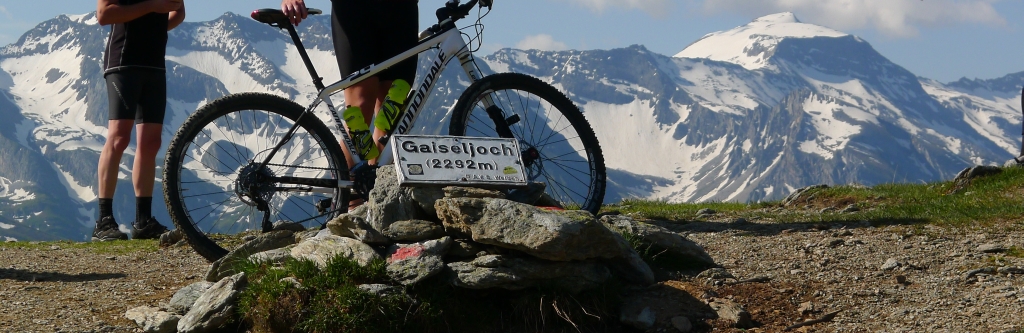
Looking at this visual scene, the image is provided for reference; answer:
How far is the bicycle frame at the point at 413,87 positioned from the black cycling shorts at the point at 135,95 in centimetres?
200

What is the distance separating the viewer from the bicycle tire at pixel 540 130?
7965mm

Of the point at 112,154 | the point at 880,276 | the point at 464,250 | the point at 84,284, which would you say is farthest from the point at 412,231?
the point at 112,154

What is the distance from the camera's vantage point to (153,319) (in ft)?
20.0

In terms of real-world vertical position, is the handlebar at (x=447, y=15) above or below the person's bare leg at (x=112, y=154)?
above

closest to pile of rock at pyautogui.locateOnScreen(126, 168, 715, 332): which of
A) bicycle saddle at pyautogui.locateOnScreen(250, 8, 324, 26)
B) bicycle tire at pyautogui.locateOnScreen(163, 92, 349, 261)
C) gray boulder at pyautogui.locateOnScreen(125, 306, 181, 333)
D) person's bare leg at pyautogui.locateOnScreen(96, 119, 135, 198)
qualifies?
gray boulder at pyautogui.locateOnScreen(125, 306, 181, 333)

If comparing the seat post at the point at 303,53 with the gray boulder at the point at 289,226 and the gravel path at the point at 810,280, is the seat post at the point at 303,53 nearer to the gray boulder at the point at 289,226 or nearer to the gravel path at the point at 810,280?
the gray boulder at the point at 289,226

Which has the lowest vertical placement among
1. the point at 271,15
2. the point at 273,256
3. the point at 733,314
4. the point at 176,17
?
the point at 733,314

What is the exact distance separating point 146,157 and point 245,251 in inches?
126

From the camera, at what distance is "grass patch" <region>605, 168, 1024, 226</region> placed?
30.2 feet

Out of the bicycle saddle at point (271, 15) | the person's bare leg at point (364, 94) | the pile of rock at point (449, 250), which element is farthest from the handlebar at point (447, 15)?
the pile of rock at point (449, 250)

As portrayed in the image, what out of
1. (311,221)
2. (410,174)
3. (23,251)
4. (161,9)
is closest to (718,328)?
(410,174)

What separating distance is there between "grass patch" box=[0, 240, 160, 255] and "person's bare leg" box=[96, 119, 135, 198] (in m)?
0.51

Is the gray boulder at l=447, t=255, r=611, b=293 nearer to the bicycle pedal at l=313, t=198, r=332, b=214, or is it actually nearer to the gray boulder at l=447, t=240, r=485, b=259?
the gray boulder at l=447, t=240, r=485, b=259

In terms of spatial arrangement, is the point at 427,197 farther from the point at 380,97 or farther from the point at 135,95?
Answer: the point at 135,95
